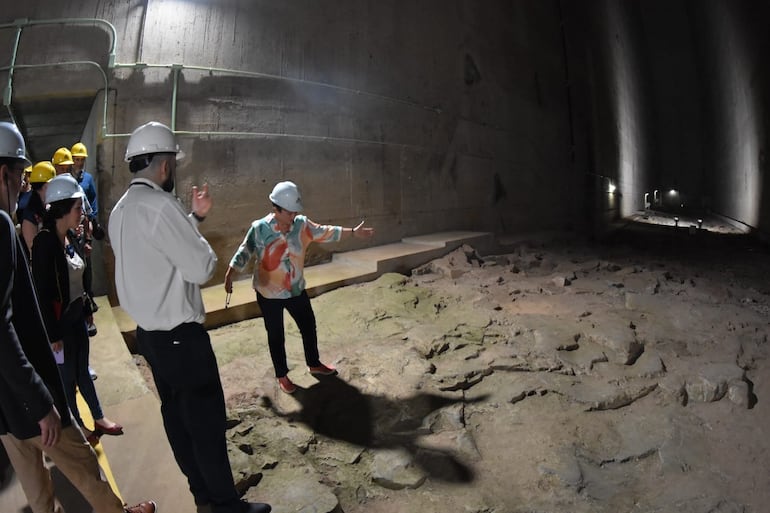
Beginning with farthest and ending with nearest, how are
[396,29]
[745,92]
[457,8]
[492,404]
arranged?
[745,92]
[457,8]
[396,29]
[492,404]

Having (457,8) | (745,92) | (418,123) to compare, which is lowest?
(418,123)

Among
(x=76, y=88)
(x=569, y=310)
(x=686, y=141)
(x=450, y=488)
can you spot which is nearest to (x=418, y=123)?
(x=569, y=310)

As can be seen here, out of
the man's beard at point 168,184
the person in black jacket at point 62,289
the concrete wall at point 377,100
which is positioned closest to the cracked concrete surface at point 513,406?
the person in black jacket at point 62,289

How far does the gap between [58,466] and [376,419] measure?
210cm

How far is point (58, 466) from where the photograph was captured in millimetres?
1762

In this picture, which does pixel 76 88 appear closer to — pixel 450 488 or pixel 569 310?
pixel 450 488

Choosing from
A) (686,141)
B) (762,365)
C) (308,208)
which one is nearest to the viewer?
(762,365)

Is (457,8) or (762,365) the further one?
(457,8)

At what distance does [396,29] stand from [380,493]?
800cm

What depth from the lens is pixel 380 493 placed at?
273cm

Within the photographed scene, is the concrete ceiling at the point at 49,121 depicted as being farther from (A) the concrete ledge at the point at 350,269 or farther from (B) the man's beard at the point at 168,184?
(B) the man's beard at the point at 168,184

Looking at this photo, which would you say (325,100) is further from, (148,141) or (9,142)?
(9,142)

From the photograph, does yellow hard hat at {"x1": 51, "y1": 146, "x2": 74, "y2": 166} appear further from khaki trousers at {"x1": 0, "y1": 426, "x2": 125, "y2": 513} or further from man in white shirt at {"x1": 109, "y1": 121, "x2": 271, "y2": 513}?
khaki trousers at {"x1": 0, "y1": 426, "x2": 125, "y2": 513}

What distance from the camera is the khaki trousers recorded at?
5.81 ft
